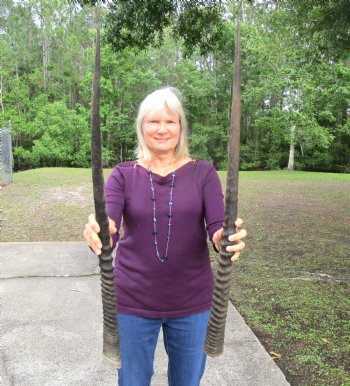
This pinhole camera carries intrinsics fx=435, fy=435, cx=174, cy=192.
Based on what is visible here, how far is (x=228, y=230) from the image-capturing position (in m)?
1.37

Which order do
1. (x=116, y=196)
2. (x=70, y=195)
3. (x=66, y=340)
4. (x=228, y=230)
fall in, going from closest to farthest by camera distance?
(x=228, y=230) < (x=116, y=196) < (x=66, y=340) < (x=70, y=195)

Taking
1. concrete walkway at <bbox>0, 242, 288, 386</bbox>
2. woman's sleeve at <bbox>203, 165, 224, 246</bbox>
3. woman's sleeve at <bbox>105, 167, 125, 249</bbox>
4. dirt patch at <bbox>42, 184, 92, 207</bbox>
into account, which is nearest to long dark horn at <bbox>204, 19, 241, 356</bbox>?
woman's sleeve at <bbox>203, 165, 224, 246</bbox>

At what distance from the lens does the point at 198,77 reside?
28828 mm

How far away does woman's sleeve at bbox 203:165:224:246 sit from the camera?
6.12 feet

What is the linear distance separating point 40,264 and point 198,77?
2522cm

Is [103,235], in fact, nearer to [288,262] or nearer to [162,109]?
[162,109]

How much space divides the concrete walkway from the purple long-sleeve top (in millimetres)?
1215

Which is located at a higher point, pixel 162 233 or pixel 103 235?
pixel 103 235

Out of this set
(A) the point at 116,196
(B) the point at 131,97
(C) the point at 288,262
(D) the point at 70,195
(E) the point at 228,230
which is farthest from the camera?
(B) the point at 131,97

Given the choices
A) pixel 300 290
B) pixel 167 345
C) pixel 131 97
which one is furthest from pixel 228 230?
pixel 131 97

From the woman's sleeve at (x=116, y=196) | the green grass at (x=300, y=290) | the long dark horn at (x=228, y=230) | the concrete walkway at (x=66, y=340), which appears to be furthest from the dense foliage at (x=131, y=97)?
the long dark horn at (x=228, y=230)

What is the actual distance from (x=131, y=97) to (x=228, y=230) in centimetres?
2691

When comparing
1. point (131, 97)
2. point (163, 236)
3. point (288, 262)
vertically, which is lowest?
point (288, 262)

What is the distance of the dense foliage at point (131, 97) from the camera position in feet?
75.1
